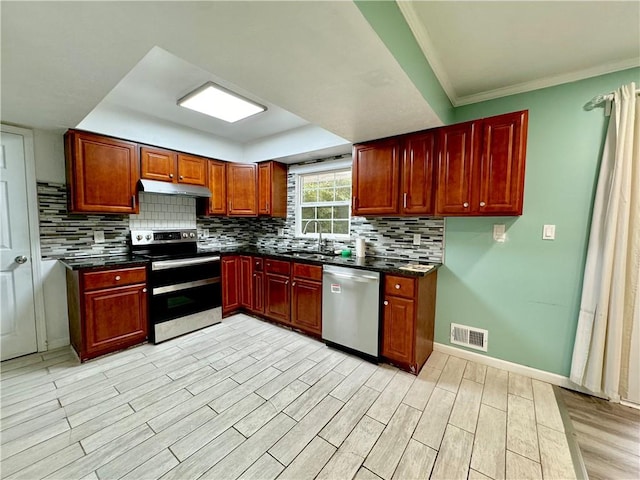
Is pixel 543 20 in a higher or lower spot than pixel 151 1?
higher

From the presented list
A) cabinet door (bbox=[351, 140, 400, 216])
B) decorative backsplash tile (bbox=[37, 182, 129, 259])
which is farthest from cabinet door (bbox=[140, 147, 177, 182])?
cabinet door (bbox=[351, 140, 400, 216])

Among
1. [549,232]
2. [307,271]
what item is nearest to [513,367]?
[549,232]

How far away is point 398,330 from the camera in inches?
92.0

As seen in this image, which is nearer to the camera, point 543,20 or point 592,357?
point 543,20

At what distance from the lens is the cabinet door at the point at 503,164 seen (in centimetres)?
195

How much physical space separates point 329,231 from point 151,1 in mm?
2825

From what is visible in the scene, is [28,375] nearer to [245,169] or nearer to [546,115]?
[245,169]

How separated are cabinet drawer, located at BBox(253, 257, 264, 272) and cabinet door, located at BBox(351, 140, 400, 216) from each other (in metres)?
1.41

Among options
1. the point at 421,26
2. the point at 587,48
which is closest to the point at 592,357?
the point at 587,48

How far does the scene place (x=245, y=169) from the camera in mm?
3811

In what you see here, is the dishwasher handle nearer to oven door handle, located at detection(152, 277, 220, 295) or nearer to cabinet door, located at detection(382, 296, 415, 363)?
cabinet door, located at detection(382, 296, 415, 363)

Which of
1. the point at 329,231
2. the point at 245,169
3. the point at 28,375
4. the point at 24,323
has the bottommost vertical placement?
the point at 28,375

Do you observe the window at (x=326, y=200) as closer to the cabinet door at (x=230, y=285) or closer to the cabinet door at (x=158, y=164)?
the cabinet door at (x=230, y=285)

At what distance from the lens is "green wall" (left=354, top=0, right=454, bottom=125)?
3.85ft
